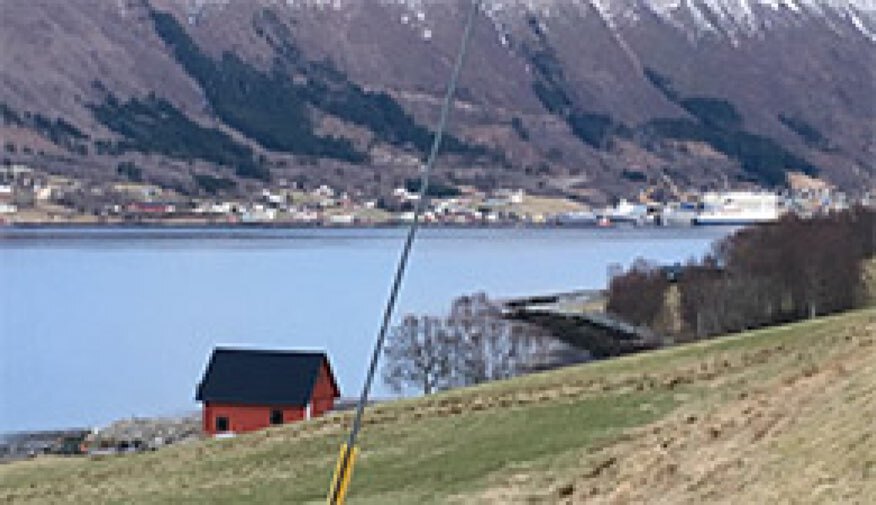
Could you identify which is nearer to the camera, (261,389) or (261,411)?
(261,411)

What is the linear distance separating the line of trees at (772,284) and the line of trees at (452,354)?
6545 mm

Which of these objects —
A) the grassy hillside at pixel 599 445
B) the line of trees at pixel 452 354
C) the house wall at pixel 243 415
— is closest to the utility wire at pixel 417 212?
the grassy hillside at pixel 599 445

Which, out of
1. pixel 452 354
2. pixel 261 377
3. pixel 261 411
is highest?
pixel 261 377

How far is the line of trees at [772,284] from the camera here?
59.2m

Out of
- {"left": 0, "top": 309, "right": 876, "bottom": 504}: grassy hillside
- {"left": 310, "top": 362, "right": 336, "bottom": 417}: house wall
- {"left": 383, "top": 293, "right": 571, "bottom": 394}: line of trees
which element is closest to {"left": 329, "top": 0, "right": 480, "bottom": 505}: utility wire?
{"left": 0, "top": 309, "right": 876, "bottom": 504}: grassy hillside

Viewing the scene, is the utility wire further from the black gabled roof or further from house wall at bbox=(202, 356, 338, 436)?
the black gabled roof

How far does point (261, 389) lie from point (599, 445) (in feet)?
92.6

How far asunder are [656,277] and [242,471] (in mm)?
50146

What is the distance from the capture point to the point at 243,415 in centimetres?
4550

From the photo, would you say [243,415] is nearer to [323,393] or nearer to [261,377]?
[261,377]

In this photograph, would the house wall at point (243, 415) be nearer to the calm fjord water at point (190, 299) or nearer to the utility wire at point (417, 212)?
the calm fjord water at point (190, 299)

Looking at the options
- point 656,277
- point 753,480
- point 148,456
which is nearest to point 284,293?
point 656,277

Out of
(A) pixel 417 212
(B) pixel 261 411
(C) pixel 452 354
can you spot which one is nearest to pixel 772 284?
(C) pixel 452 354

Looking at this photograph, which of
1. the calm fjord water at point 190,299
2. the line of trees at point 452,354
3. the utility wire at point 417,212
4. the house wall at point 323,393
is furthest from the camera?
the calm fjord water at point 190,299
